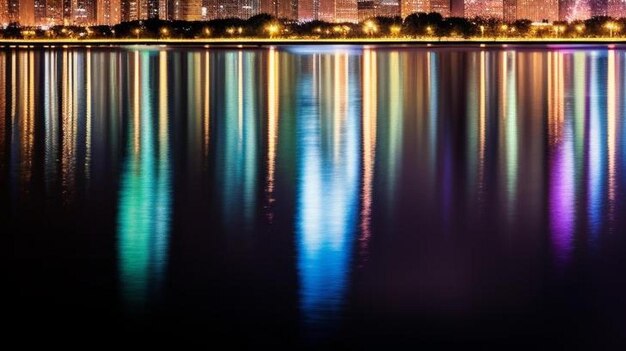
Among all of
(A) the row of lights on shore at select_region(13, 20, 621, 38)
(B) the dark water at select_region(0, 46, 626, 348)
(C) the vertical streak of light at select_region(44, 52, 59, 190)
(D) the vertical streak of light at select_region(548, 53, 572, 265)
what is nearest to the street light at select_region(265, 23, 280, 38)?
(A) the row of lights on shore at select_region(13, 20, 621, 38)

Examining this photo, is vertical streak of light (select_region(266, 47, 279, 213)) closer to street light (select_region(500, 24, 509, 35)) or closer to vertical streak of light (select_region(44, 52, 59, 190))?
vertical streak of light (select_region(44, 52, 59, 190))

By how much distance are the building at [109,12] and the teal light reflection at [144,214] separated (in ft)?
384

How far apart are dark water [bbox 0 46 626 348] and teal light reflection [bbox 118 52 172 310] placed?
1.0 inches

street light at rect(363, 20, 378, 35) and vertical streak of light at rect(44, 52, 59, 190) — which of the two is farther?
street light at rect(363, 20, 378, 35)

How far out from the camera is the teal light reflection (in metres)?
6.46

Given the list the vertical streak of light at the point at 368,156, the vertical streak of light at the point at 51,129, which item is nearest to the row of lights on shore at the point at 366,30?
the vertical streak of light at the point at 51,129

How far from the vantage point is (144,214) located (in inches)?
340

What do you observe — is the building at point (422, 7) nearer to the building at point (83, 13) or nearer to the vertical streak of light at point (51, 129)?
the building at point (83, 13)

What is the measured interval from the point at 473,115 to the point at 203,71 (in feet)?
57.9

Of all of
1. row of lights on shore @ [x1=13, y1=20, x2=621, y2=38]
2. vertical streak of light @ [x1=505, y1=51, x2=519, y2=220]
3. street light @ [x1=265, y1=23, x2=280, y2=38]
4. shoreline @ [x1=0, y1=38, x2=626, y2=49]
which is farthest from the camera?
street light @ [x1=265, y1=23, x2=280, y2=38]

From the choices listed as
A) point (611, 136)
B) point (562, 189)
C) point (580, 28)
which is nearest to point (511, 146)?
point (611, 136)

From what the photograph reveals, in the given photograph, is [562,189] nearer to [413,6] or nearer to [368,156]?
[368,156]

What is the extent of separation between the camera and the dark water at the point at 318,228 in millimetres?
5684

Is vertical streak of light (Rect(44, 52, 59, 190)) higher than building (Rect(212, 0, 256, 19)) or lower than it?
lower
